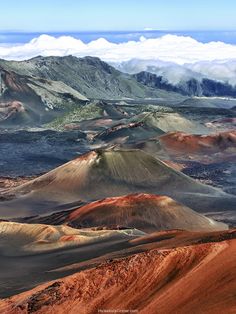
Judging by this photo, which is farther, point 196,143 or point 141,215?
point 196,143

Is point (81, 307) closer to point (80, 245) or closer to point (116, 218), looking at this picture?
point (80, 245)

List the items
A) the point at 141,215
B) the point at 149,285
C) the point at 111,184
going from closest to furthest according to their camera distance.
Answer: the point at 149,285 → the point at 141,215 → the point at 111,184

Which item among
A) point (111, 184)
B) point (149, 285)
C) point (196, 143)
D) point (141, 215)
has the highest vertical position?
point (149, 285)

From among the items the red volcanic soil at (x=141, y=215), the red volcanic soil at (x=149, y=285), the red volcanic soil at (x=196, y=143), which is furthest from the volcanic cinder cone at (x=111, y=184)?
the red volcanic soil at (x=149, y=285)

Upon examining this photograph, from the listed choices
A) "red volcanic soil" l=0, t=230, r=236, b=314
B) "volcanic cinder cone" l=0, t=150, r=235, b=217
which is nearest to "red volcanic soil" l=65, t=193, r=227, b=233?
"volcanic cinder cone" l=0, t=150, r=235, b=217

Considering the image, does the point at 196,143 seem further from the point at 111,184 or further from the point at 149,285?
the point at 149,285

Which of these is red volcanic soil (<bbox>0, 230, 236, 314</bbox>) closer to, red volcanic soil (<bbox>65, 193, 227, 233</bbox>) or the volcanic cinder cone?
red volcanic soil (<bbox>65, 193, 227, 233</bbox>)

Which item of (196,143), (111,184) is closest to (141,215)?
(111,184)
